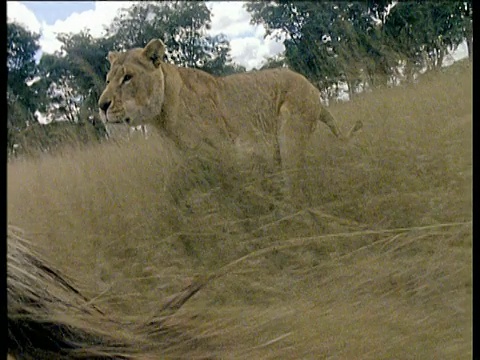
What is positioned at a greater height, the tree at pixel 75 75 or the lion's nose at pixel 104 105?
the tree at pixel 75 75

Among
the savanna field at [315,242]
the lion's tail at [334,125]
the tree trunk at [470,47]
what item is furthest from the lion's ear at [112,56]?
the tree trunk at [470,47]

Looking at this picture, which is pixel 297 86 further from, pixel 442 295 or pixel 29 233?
pixel 29 233

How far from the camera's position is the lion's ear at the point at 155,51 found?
1707 millimetres

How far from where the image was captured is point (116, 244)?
1764 mm

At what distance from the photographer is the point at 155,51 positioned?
1711 mm

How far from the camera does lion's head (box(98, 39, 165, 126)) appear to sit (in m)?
1.71

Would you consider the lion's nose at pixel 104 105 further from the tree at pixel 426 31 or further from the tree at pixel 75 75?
the tree at pixel 426 31

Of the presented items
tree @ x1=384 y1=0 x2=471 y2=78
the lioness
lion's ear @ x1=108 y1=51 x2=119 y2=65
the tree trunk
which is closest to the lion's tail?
the lioness

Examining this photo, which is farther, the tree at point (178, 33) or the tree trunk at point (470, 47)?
the tree trunk at point (470, 47)

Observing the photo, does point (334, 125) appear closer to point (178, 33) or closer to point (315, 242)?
point (315, 242)

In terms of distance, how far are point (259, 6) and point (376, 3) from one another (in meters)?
0.30

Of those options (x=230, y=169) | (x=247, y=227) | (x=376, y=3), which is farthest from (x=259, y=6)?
(x=247, y=227)

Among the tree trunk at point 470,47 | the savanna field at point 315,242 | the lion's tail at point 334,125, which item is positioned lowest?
the savanna field at point 315,242

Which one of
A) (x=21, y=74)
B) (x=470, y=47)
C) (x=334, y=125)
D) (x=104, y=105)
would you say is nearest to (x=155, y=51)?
(x=104, y=105)
